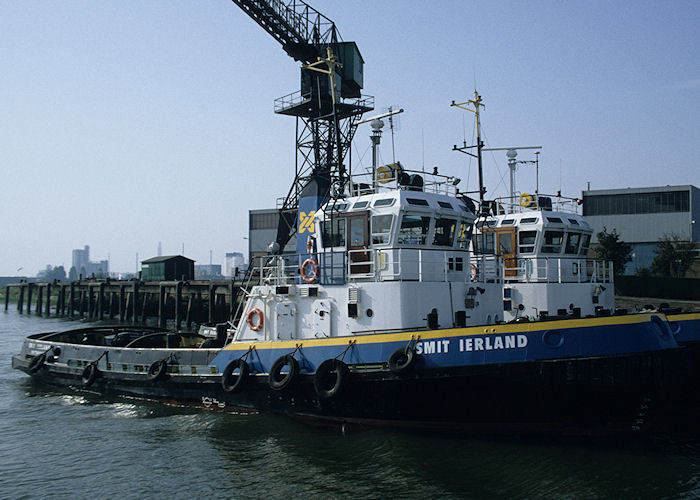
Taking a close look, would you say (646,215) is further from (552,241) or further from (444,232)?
(444,232)

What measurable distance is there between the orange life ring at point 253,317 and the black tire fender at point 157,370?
9.02 ft

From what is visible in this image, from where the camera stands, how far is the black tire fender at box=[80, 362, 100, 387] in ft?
49.0

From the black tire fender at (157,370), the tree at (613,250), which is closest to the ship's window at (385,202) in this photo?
the black tire fender at (157,370)

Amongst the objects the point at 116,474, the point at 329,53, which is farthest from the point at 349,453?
the point at 329,53

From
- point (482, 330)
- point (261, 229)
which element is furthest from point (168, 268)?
point (482, 330)

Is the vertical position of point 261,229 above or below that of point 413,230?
above

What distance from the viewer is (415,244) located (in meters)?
11.6

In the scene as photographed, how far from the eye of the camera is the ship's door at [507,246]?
54.7 ft

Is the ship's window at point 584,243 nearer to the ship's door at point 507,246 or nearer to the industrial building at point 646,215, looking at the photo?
the ship's door at point 507,246

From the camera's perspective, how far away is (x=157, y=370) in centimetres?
1372

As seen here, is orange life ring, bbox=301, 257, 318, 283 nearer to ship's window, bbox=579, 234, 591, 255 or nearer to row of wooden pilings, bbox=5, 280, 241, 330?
ship's window, bbox=579, 234, 591, 255

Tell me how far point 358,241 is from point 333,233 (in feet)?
2.19

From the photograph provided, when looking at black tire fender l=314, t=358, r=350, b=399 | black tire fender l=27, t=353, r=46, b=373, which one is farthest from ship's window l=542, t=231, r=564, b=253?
black tire fender l=27, t=353, r=46, b=373

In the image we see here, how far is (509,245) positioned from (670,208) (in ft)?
104
